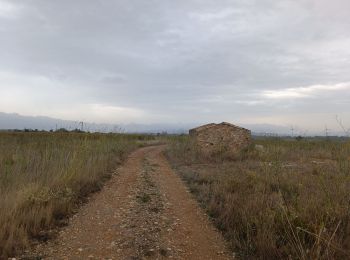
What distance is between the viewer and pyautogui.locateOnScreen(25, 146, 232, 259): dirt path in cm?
542

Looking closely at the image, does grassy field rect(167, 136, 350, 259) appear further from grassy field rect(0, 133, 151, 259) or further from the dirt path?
grassy field rect(0, 133, 151, 259)

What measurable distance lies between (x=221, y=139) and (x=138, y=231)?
51.4 feet

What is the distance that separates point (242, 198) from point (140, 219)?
2.27m

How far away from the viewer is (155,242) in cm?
588

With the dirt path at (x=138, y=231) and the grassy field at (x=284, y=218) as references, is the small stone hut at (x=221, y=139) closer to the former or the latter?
the dirt path at (x=138, y=231)

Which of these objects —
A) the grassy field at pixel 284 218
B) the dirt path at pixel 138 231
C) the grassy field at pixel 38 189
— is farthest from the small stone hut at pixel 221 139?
the grassy field at pixel 284 218

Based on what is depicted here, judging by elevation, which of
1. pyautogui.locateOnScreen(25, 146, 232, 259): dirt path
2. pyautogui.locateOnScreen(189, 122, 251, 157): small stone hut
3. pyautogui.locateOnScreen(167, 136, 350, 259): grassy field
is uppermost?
pyautogui.locateOnScreen(189, 122, 251, 157): small stone hut

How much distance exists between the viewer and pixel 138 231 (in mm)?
6434

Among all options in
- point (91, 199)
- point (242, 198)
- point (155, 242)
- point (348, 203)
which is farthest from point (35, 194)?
point (348, 203)

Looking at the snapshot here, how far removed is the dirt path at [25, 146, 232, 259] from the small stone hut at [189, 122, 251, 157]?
11.6m

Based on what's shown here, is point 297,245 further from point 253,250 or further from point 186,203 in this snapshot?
point 186,203

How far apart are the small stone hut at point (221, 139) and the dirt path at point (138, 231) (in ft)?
37.9

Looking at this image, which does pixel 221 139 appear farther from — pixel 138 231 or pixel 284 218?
pixel 284 218

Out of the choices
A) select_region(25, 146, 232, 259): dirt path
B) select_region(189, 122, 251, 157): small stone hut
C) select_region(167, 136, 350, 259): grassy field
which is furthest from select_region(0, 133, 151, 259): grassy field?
select_region(189, 122, 251, 157): small stone hut
